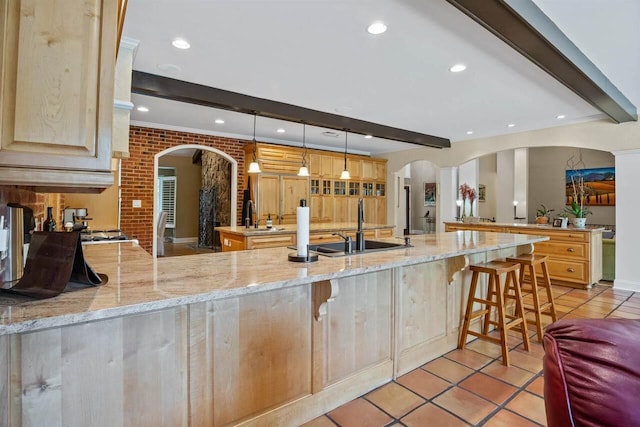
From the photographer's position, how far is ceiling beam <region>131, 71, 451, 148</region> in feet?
10.6

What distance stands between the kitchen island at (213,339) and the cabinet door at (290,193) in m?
3.90

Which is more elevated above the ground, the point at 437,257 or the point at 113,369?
the point at 437,257

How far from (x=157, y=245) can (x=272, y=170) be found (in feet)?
7.59

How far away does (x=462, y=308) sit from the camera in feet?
9.20

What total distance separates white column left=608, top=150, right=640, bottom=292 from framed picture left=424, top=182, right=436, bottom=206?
6983mm

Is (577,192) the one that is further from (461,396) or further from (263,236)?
(461,396)

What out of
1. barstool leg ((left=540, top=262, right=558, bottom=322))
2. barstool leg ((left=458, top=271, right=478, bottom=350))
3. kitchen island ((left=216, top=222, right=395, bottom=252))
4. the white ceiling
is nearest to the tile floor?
barstool leg ((left=458, top=271, right=478, bottom=350))

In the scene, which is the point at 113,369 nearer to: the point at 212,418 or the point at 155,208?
the point at 212,418

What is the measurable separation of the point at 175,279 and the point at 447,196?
616 cm

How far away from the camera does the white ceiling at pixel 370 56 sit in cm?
217

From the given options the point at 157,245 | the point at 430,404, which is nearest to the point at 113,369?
the point at 430,404

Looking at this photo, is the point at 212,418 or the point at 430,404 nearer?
the point at 212,418

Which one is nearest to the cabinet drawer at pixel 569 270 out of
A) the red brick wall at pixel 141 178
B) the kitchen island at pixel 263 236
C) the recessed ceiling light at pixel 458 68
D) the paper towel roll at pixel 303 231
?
the kitchen island at pixel 263 236

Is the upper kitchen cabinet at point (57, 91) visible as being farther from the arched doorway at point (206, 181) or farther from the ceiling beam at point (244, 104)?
the arched doorway at point (206, 181)
